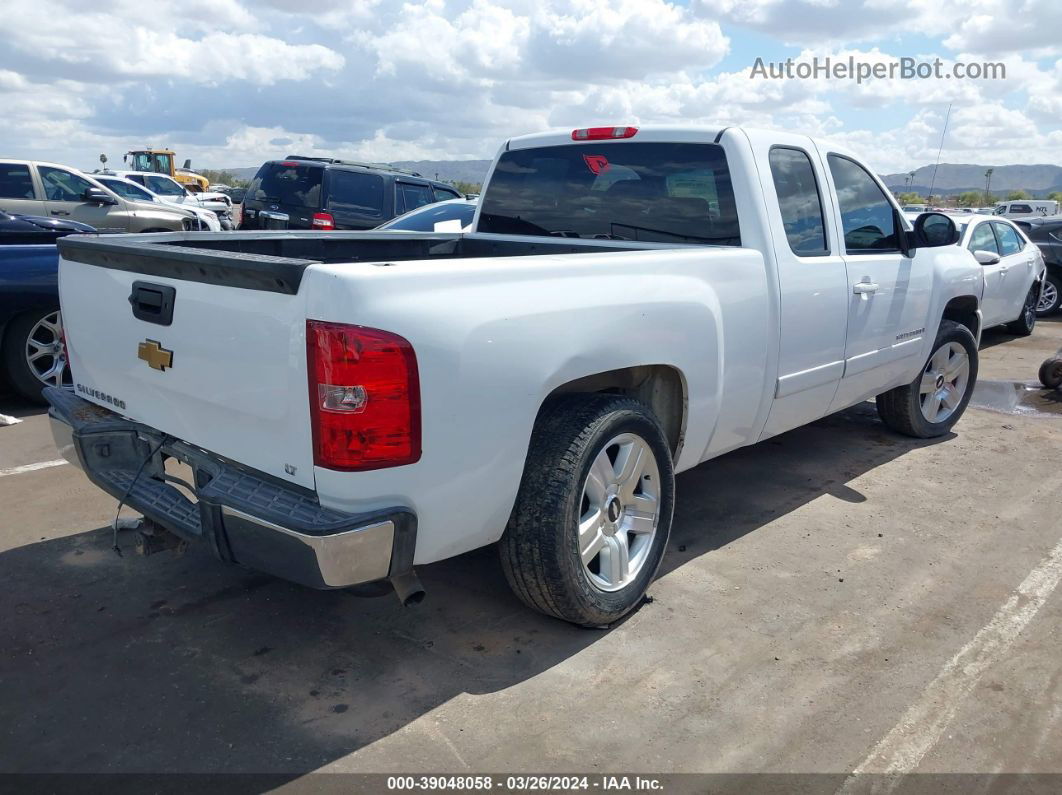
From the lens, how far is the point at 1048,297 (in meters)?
13.3

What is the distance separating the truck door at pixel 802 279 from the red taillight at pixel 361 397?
2.16 m

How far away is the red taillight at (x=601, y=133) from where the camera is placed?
177 inches

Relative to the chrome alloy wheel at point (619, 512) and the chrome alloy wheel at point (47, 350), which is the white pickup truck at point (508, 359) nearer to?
the chrome alloy wheel at point (619, 512)

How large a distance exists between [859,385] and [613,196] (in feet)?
5.87

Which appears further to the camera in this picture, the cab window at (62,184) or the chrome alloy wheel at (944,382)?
the cab window at (62,184)

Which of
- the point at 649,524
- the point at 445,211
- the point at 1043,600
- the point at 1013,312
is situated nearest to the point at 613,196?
the point at 649,524

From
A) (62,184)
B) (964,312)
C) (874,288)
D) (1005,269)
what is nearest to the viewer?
(874,288)

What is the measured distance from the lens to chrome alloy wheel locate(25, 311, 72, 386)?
20.8ft

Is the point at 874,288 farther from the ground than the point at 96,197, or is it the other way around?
the point at 96,197

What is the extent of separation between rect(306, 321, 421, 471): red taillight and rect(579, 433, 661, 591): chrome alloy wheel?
0.89m

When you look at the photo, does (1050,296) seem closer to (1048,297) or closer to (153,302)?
(1048,297)

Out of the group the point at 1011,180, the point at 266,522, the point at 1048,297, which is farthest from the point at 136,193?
the point at 1011,180

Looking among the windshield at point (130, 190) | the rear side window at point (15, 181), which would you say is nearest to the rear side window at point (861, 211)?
the rear side window at point (15, 181)

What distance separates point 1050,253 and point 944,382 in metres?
8.49
